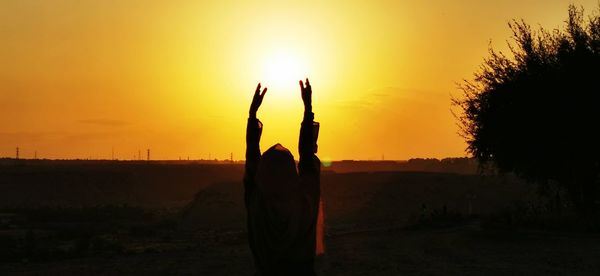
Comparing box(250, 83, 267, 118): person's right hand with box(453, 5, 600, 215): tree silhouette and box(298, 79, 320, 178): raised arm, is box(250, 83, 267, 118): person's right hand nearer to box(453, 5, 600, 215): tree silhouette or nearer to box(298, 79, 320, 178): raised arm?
box(298, 79, 320, 178): raised arm

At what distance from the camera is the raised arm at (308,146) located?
481 cm

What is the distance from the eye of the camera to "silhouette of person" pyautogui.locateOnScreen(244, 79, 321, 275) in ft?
14.9

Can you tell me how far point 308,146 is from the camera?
4895mm

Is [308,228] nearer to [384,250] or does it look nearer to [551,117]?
[384,250]

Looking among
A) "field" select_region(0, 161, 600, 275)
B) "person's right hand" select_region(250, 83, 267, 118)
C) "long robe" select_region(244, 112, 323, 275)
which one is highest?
"person's right hand" select_region(250, 83, 267, 118)

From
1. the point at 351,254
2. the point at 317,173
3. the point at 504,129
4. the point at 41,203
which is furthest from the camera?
the point at 41,203

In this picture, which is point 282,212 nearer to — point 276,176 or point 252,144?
point 276,176

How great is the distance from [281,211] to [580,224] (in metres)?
22.5

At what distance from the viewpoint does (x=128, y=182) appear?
111875 millimetres

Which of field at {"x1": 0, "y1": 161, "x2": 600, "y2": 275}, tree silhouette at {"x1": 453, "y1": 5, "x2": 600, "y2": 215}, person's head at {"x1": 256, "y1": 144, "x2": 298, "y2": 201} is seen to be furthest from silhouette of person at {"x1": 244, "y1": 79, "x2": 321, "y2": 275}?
tree silhouette at {"x1": 453, "y1": 5, "x2": 600, "y2": 215}

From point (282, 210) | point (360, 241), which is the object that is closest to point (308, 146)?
point (282, 210)

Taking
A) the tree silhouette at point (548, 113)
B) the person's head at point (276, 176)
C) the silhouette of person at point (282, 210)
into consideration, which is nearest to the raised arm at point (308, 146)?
the silhouette of person at point (282, 210)

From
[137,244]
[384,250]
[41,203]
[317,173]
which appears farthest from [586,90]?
[41,203]

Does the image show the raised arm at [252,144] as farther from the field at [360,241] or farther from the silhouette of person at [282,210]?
the field at [360,241]
